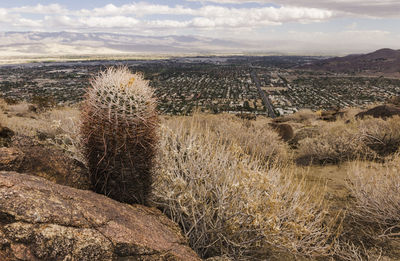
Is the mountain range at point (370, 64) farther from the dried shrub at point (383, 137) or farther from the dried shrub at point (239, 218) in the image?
the dried shrub at point (239, 218)

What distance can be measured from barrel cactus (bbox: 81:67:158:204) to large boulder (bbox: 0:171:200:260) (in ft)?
1.28

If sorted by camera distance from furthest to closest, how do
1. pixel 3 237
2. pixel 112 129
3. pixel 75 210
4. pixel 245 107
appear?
1. pixel 245 107
2. pixel 112 129
3. pixel 75 210
4. pixel 3 237

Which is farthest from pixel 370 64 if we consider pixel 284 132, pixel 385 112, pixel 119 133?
pixel 119 133

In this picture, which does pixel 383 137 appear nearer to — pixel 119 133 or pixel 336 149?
pixel 336 149

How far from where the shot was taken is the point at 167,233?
316 cm

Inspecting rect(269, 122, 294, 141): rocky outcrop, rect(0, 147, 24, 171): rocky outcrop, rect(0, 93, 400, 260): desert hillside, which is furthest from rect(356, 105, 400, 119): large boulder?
rect(0, 147, 24, 171): rocky outcrop

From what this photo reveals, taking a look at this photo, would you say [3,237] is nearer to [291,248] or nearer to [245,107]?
[291,248]

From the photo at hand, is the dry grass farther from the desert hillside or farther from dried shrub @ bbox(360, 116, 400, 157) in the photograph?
the desert hillside

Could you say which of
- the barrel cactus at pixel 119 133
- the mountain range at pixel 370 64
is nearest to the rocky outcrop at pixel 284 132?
the barrel cactus at pixel 119 133

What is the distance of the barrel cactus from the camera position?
318 cm

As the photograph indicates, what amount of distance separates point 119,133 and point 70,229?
1.21 metres

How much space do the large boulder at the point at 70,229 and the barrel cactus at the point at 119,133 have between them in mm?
391

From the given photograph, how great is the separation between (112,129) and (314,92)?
6665cm

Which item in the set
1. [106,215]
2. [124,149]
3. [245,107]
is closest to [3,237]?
[106,215]
